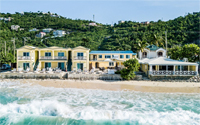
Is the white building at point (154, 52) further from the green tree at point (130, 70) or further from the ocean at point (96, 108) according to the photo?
the ocean at point (96, 108)

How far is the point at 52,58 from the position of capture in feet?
97.6

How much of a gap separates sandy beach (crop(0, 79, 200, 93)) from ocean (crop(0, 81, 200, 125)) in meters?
1.46

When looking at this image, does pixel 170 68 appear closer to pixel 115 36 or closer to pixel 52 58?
pixel 52 58

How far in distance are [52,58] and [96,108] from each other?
1866 centimetres

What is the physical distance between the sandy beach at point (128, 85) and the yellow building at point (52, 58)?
6102 mm

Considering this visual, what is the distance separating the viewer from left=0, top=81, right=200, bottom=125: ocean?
1202 cm

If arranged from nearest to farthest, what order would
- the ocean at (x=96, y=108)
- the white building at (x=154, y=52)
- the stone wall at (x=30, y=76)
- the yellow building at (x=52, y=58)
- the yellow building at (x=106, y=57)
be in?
1. the ocean at (x=96, y=108)
2. the stone wall at (x=30, y=76)
3. the yellow building at (x=52, y=58)
4. the yellow building at (x=106, y=57)
5. the white building at (x=154, y=52)

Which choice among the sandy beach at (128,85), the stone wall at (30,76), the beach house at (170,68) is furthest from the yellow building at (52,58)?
the beach house at (170,68)

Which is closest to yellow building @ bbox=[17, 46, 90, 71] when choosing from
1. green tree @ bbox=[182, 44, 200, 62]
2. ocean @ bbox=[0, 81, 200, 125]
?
ocean @ bbox=[0, 81, 200, 125]

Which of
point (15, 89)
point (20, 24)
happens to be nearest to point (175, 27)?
point (15, 89)

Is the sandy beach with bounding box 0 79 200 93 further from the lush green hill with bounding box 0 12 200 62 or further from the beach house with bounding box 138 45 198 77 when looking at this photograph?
the lush green hill with bounding box 0 12 200 62

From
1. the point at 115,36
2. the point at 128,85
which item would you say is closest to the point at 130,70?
the point at 128,85

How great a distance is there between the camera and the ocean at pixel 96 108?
1202cm

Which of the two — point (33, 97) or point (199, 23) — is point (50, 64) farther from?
point (199, 23)
